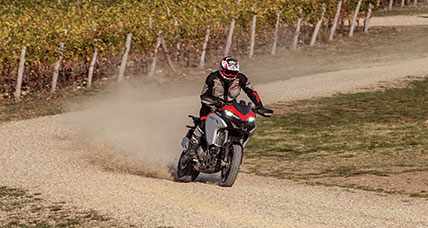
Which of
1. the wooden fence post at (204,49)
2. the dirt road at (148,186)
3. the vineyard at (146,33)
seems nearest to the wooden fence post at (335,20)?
the vineyard at (146,33)

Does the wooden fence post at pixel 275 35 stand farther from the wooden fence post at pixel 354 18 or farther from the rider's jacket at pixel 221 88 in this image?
the rider's jacket at pixel 221 88

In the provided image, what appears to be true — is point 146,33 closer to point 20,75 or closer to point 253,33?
point 253,33

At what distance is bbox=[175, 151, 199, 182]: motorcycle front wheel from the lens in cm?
1766

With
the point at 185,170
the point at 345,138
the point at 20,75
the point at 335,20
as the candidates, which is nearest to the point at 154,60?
the point at 20,75

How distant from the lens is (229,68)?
16.4 metres

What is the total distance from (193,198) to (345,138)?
10112mm

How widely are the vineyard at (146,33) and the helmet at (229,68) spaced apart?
59.7 feet

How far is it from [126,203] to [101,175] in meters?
3.04

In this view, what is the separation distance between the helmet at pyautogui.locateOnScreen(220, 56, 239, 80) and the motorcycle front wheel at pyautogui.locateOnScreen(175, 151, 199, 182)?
194 centimetres

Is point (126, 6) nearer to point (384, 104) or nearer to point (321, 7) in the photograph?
point (321, 7)

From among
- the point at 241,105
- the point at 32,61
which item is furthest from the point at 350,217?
the point at 32,61

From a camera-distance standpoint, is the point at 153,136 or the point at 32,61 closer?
the point at 153,136

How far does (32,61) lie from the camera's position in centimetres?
3400

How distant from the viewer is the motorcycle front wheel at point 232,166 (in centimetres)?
1652
